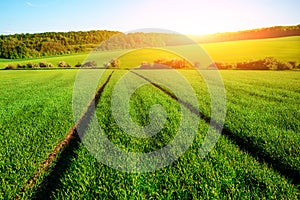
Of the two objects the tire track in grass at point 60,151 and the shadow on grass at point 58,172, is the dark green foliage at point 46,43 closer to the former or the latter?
the tire track in grass at point 60,151

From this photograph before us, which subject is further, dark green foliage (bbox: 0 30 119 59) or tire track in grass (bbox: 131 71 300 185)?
dark green foliage (bbox: 0 30 119 59)

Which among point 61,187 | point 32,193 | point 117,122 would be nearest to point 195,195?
point 61,187

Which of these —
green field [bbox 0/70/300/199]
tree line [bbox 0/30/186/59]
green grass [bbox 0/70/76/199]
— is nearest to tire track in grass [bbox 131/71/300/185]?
green field [bbox 0/70/300/199]

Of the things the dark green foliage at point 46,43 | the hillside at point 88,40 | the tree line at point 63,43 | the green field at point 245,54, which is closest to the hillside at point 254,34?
the hillside at point 88,40

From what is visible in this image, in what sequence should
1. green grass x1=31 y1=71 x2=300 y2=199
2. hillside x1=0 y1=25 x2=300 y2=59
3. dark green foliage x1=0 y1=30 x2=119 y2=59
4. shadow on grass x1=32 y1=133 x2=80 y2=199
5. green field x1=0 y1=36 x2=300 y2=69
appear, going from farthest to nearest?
hillside x1=0 y1=25 x2=300 y2=59, dark green foliage x1=0 y1=30 x2=119 y2=59, green field x1=0 y1=36 x2=300 y2=69, shadow on grass x1=32 y1=133 x2=80 y2=199, green grass x1=31 y1=71 x2=300 y2=199

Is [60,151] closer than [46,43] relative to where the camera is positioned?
Yes

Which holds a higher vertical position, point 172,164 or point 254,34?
point 254,34

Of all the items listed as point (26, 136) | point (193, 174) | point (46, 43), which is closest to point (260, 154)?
point (193, 174)

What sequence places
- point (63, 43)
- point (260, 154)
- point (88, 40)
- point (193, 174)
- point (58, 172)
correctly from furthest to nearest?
point (88, 40) → point (63, 43) → point (260, 154) → point (58, 172) → point (193, 174)

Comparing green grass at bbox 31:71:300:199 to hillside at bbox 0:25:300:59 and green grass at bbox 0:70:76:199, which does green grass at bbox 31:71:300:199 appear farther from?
hillside at bbox 0:25:300:59

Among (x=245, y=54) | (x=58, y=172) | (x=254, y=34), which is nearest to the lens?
(x=58, y=172)

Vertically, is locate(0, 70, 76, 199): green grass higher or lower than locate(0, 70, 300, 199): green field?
higher

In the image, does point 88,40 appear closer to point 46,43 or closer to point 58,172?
point 46,43

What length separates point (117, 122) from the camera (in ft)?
26.4
